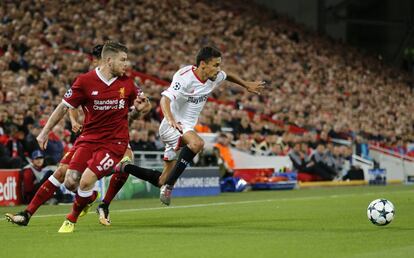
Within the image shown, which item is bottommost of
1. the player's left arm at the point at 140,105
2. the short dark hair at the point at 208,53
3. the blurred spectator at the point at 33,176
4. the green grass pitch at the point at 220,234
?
the green grass pitch at the point at 220,234

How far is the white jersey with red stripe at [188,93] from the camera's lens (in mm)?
13033

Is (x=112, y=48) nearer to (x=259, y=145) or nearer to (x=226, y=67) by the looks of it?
(x=259, y=145)

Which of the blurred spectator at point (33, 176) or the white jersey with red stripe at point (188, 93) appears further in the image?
the blurred spectator at point (33, 176)

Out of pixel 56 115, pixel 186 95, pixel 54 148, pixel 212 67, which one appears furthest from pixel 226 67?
pixel 56 115

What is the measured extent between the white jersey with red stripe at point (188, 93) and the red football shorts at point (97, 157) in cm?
231

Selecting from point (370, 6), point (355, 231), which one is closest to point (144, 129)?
point (355, 231)

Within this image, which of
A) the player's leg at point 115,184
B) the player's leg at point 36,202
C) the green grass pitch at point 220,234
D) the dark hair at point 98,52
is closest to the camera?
the green grass pitch at point 220,234

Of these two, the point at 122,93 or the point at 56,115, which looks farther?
the point at 122,93


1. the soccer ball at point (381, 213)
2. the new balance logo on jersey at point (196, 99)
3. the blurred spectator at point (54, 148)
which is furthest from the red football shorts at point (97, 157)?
the blurred spectator at point (54, 148)

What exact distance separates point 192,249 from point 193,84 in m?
5.07

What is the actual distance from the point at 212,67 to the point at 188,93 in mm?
683

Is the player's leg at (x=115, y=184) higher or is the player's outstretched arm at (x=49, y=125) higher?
the player's outstretched arm at (x=49, y=125)

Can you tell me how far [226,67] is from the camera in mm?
32406

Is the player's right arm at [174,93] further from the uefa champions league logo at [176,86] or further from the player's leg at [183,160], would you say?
the player's leg at [183,160]
